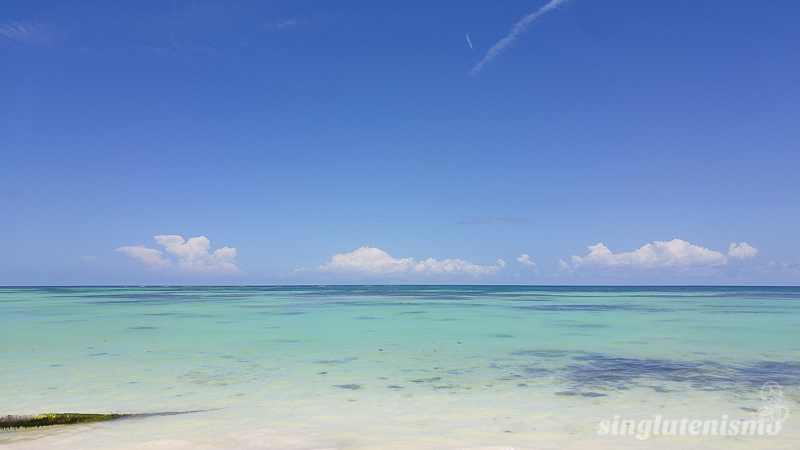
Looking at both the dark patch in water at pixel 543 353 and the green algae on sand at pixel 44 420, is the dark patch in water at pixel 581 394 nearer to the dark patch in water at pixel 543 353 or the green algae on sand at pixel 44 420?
the dark patch in water at pixel 543 353

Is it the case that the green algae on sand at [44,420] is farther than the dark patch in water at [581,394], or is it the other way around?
the dark patch in water at [581,394]

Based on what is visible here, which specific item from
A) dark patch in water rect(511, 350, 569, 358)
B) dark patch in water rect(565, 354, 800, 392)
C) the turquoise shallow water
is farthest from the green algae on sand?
dark patch in water rect(511, 350, 569, 358)

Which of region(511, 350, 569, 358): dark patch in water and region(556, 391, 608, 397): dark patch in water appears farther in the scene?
region(511, 350, 569, 358): dark patch in water

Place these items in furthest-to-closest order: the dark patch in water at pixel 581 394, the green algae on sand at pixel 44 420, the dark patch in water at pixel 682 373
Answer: the dark patch in water at pixel 682 373
the dark patch in water at pixel 581 394
the green algae on sand at pixel 44 420

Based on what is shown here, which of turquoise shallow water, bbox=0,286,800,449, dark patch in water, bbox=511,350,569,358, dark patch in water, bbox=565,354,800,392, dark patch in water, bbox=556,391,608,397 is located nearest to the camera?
turquoise shallow water, bbox=0,286,800,449

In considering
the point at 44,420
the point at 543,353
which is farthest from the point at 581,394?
the point at 44,420

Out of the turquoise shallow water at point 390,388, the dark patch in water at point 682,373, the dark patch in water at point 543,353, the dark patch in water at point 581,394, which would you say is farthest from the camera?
the dark patch in water at point 543,353

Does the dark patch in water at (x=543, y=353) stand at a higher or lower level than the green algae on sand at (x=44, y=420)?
lower

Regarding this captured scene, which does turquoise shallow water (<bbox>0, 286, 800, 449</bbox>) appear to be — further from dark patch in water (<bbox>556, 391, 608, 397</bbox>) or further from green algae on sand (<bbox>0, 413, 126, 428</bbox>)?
green algae on sand (<bbox>0, 413, 126, 428</bbox>)

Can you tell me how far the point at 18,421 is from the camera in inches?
225

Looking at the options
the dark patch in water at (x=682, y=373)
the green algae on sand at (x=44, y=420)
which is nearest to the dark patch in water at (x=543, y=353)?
the dark patch in water at (x=682, y=373)

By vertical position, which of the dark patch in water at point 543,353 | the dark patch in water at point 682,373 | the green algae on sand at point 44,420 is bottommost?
the dark patch in water at point 543,353

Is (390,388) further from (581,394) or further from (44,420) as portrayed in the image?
(44,420)

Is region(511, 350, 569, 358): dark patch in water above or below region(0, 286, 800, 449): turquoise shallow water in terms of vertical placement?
below
